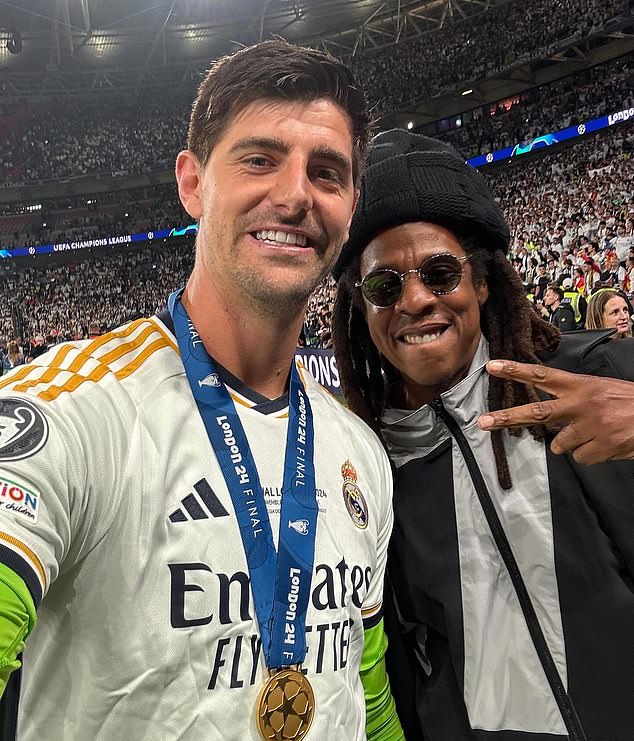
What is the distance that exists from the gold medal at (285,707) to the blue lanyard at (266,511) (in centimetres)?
3

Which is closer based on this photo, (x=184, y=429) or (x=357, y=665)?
(x=184, y=429)

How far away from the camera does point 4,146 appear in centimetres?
2942

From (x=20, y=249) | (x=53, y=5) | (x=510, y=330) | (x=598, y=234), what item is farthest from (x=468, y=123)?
(x=510, y=330)

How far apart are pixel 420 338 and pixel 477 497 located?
0.47 metres

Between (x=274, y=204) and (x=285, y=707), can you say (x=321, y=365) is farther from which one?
(x=285, y=707)

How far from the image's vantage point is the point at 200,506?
121 centimetres

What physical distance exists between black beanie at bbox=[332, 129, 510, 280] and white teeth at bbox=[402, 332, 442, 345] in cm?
33

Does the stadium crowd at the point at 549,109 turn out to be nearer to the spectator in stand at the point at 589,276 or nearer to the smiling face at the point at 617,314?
the spectator in stand at the point at 589,276

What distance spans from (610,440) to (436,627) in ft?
2.39

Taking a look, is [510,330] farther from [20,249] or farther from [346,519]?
[20,249]

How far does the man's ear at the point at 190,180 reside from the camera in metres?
1.55

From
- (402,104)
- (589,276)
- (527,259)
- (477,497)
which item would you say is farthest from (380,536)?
(402,104)

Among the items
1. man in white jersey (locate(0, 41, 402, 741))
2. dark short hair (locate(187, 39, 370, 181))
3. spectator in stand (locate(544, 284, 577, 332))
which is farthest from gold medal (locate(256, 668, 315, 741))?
spectator in stand (locate(544, 284, 577, 332))

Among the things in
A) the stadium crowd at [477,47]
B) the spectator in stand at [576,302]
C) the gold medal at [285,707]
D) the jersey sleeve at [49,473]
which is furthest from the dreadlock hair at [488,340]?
the stadium crowd at [477,47]
